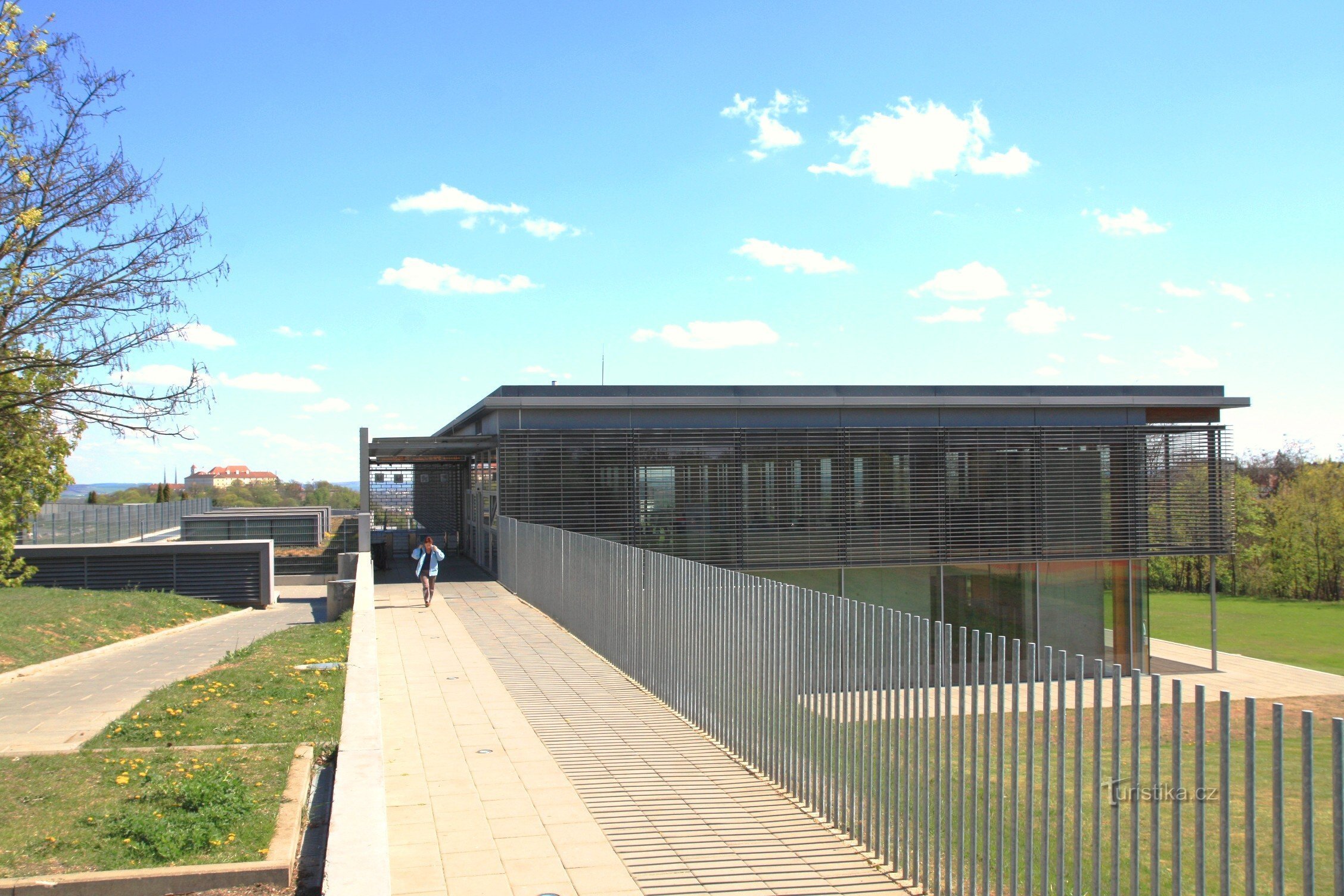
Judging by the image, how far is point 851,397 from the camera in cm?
2259

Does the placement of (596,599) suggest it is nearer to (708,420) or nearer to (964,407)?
(708,420)

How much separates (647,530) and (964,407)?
791 centimetres

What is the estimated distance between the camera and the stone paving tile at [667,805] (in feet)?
19.0

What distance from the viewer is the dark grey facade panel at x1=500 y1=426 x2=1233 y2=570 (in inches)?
855

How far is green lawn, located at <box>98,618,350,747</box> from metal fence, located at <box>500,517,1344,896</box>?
367cm

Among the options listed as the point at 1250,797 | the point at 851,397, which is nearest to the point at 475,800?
the point at 1250,797

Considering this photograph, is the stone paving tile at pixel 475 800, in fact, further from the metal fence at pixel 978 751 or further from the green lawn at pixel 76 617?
the green lawn at pixel 76 617

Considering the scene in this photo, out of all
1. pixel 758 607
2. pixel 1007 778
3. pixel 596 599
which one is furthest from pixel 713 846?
pixel 596 599

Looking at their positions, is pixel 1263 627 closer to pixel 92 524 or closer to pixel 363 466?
pixel 363 466

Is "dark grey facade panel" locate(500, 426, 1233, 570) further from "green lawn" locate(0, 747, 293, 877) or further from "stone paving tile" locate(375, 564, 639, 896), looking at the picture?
"green lawn" locate(0, 747, 293, 877)

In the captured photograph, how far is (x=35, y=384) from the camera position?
14156 millimetres

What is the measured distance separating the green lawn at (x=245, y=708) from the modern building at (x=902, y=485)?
833cm

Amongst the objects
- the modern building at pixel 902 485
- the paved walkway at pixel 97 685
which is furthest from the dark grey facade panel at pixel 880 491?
the paved walkway at pixel 97 685

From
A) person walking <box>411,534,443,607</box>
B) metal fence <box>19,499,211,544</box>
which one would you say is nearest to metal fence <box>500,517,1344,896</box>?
person walking <box>411,534,443,607</box>
